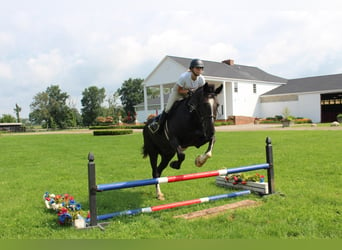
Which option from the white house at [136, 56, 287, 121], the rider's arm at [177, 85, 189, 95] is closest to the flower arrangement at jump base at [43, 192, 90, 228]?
the rider's arm at [177, 85, 189, 95]

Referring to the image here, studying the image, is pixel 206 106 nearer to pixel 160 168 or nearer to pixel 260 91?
pixel 160 168

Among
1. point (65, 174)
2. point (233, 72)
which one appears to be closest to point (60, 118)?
point (233, 72)

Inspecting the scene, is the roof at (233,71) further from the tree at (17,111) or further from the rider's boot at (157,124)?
the tree at (17,111)

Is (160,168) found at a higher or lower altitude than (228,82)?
lower

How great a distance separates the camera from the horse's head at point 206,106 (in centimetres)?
459

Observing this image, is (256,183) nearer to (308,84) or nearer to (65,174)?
(65,174)

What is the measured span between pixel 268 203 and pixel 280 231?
5.00ft

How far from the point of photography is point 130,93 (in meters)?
88.7

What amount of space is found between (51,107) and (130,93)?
22.4m

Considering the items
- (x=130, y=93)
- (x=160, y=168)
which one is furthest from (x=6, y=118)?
(x=160, y=168)

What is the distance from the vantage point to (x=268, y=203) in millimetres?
5656

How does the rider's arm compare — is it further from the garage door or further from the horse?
the garage door

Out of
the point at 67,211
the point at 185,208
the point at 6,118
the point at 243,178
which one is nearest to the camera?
the point at 67,211

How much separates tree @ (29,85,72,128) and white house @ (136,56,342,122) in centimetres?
4192
